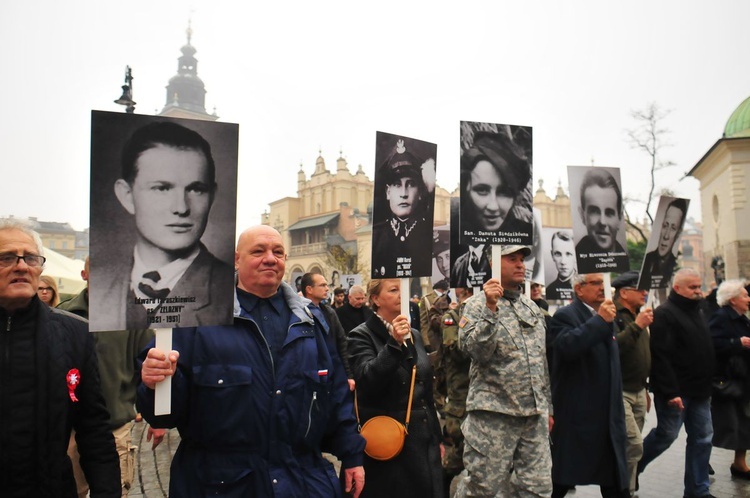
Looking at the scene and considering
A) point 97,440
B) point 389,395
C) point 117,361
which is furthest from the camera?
point 117,361

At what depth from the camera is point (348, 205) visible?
69.4 m

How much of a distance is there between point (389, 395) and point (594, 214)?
118 inches

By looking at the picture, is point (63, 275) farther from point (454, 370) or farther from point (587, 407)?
point (587, 407)

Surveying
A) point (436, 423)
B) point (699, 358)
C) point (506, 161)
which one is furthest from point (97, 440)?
point (699, 358)

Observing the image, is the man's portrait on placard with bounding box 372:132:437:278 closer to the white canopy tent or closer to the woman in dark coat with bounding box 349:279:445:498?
the woman in dark coat with bounding box 349:279:445:498

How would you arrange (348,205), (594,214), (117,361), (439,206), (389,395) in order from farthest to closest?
(439,206) < (348,205) < (594,214) < (117,361) < (389,395)

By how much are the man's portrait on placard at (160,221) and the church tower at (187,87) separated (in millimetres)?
110436

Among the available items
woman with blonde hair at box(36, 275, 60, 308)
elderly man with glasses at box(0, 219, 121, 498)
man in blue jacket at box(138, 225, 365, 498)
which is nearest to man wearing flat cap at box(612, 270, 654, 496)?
man in blue jacket at box(138, 225, 365, 498)

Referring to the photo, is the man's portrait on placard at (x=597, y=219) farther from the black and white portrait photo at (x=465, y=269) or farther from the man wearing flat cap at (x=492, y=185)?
the black and white portrait photo at (x=465, y=269)

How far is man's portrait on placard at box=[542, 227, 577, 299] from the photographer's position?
11117mm

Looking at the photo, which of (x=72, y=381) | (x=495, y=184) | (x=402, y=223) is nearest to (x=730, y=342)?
(x=495, y=184)

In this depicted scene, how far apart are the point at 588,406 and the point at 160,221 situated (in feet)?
13.9

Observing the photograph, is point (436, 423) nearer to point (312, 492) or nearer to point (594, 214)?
point (312, 492)

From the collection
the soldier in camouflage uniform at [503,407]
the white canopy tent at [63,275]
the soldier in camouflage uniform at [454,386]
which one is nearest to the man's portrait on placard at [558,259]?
the soldier in camouflage uniform at [454,386]
